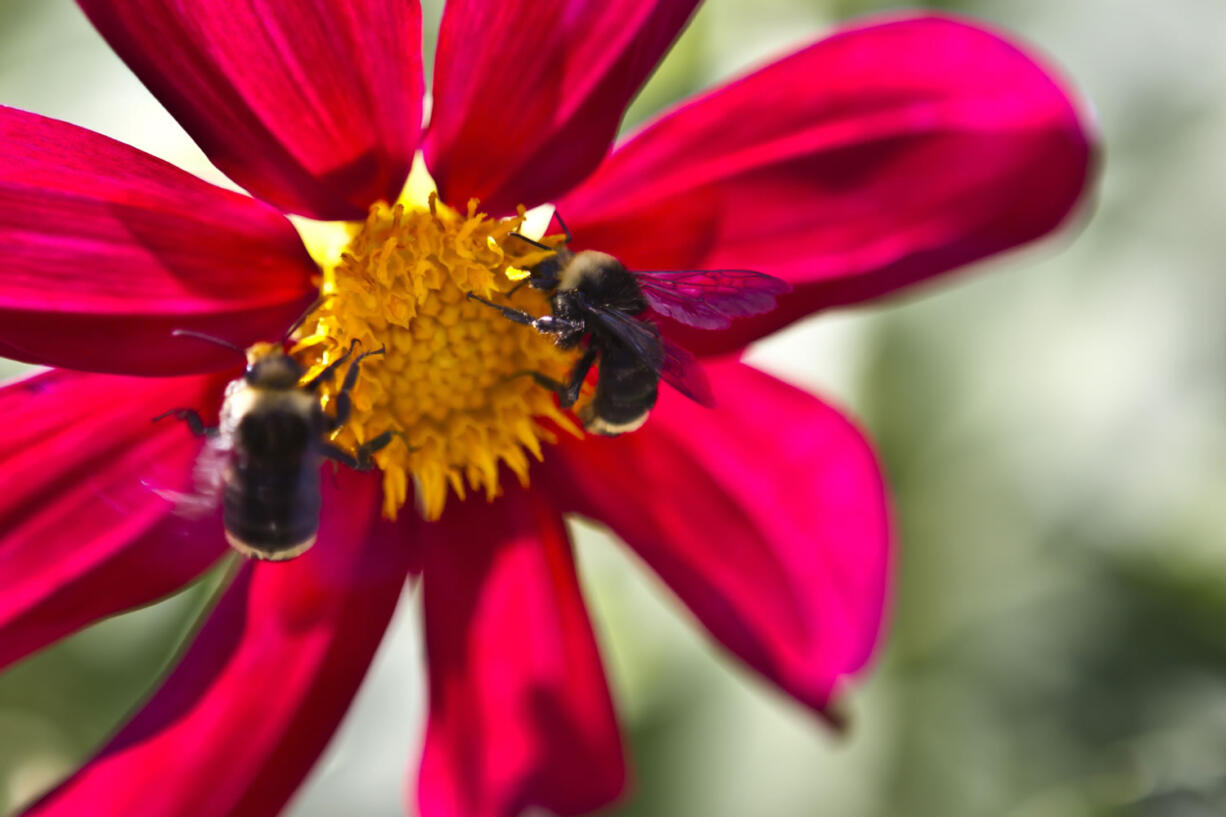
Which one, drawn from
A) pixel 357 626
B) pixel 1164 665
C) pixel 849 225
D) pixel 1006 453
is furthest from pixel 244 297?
pixel 1164 665

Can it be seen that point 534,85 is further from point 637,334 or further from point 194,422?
point 194,422

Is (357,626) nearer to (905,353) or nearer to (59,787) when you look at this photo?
(59,787)

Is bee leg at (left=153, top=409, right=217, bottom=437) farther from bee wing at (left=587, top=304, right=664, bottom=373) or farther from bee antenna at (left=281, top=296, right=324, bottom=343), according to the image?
bee wing at (left=587, top=304, right=664, bottom=373)

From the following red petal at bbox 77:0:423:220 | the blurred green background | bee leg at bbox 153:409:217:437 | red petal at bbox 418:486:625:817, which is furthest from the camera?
the blurred green background

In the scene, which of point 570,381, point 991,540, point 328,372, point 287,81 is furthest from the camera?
point 991,540

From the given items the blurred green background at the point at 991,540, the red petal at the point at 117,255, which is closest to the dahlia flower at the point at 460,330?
the red petal at the point at 117,255

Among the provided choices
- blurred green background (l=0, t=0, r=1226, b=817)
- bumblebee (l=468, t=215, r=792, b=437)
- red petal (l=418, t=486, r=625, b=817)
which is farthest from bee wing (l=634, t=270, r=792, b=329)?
blurred green background (l=0, t=0, r=1226, b=817)

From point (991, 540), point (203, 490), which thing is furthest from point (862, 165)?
point (991, 540)
